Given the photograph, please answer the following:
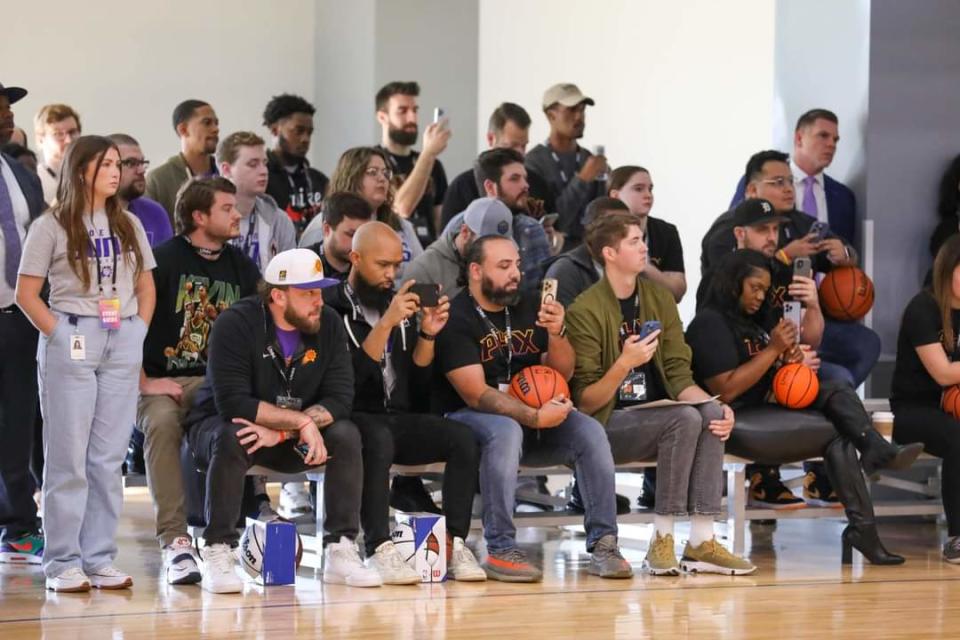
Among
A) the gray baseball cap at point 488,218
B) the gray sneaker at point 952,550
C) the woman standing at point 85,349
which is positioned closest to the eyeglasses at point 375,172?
the gray baseball cap at point 488,218

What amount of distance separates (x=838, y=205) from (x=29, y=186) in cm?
405

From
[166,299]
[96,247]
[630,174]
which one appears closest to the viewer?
[96,247]

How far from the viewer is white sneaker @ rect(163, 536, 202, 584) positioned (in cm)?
602

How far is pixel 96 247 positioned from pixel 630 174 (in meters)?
2.98

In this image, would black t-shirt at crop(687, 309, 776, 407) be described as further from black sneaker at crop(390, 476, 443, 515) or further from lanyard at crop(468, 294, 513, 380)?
black sneaker at crop(390, 476, 443, 515)

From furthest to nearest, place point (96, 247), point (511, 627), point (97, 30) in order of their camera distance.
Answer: point (97, 30) → point (96, 247) → point (511, 627)

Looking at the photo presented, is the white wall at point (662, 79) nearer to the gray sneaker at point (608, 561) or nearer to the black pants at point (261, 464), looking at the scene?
the gray sneaker at point (608, 561)

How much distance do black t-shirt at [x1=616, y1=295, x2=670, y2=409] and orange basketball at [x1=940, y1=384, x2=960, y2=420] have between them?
1238 millimetres

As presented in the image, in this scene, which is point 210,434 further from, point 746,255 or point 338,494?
A: point 746,255

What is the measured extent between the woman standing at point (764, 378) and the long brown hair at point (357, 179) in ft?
4.67

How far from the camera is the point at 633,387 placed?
22.3ft

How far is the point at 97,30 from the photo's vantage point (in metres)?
11.8

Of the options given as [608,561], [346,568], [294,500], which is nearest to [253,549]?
[346,568]

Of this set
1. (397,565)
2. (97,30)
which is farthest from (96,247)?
(97,30)
